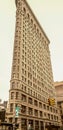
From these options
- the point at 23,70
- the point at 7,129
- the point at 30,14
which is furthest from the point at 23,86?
the point at 30,14

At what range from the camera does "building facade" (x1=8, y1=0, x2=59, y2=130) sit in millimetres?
51344

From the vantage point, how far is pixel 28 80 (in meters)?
60.6

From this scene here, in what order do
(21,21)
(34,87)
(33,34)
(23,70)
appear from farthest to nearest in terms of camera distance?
1. (33,34)
2. (21,21)
3. (34,87)
4. (23,70)

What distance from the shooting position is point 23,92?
54.2 m

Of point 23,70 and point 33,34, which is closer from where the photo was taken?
point 23,70

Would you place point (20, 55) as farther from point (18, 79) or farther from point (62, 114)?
Result: point (62, 114)

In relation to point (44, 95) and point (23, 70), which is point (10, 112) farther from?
point (44, 95)

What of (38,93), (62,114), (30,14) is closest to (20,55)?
(38,93)

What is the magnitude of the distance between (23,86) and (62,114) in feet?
156

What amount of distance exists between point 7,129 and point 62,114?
199ft

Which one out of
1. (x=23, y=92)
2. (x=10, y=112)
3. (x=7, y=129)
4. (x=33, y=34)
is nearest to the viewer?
(x=7, y=129)

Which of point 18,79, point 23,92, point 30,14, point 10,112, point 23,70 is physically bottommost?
point 10,112

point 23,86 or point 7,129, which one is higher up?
point 23,86

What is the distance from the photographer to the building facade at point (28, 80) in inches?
2021
